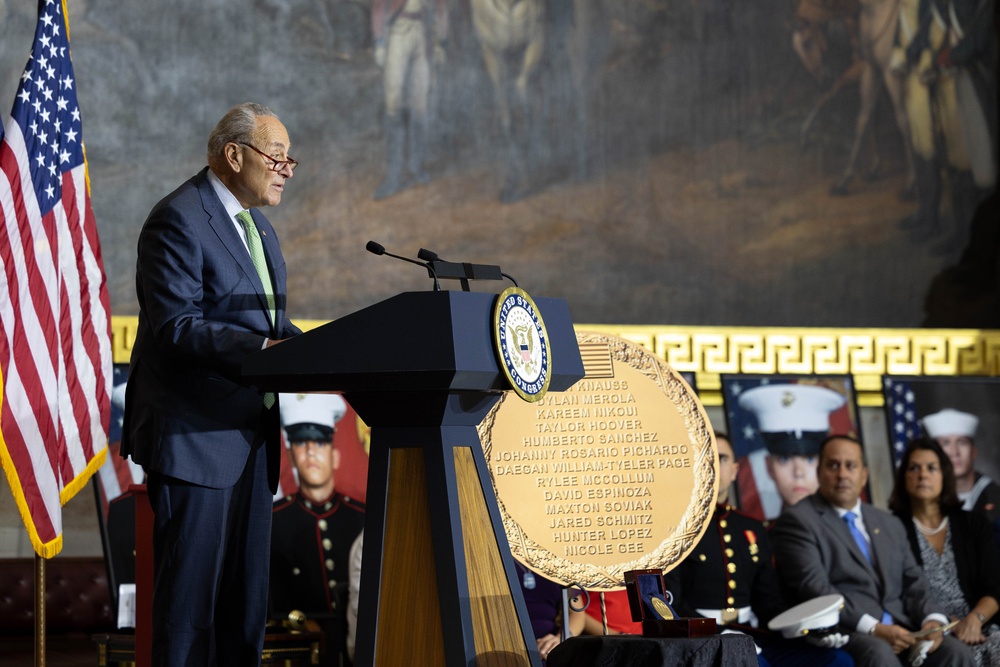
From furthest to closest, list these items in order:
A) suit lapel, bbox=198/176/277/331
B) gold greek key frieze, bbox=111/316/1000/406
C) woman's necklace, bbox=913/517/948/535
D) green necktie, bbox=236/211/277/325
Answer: gold greek key frieze, bbox=111/316/1000/406 → woman's necklace, bbox=913/517/948/535 → green necktie, bbox=236/211/277/325 → suit lapel, bbox=198/176/277/331

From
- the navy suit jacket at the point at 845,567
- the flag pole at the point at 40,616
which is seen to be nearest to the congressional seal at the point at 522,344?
the flag pole at the point at 40,616

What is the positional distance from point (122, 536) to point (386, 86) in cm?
311

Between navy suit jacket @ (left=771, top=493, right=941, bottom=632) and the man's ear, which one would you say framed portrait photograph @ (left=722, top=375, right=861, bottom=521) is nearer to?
navy suit jacket @ (left=771, top=493, right=941, bottom=632)

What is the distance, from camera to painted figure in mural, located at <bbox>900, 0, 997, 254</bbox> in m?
7.76

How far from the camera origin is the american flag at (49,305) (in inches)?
166

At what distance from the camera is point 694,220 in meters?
7.52

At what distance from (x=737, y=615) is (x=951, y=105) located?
431 cm

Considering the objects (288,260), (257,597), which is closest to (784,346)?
(288,260)

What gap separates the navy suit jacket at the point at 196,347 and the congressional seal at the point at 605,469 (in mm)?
1334

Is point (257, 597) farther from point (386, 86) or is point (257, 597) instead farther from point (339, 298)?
point (386, 86)

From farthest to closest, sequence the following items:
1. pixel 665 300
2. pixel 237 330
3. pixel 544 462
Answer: pixel 665 300, pixel 544 462, pixel 237 330

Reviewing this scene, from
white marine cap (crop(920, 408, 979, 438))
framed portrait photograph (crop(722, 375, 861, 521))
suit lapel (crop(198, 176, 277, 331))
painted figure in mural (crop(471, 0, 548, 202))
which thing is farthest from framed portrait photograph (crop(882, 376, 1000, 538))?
suit lapel (crop(198, 176, 277, 331))

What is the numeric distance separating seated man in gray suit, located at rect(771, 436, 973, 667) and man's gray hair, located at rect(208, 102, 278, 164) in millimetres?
3489

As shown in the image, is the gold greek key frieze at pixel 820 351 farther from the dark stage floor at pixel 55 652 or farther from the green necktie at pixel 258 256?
the green necktie at pixel 258 256
